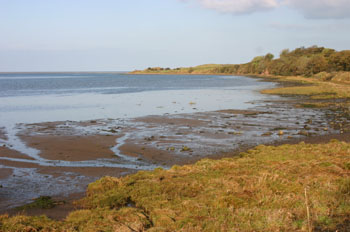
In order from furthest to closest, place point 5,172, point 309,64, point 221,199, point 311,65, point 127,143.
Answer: point 309,64
point 311,65
point 127,143
point 5,172
point 221,199

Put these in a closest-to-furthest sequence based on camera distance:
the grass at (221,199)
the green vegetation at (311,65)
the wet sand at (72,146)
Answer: the grass at (221,199) → the wet sand at (72,146) → the green vegetation at (311,65)

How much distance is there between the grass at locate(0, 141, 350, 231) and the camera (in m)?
6.54

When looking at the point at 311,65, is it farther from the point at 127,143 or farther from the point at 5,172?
the point at 5,172

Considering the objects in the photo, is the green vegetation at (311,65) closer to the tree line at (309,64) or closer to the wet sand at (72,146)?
the tree line at (309,64)

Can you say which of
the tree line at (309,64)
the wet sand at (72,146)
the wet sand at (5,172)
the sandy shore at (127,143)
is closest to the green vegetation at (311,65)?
the tree line at (309,64)

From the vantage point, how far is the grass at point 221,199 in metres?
6.54

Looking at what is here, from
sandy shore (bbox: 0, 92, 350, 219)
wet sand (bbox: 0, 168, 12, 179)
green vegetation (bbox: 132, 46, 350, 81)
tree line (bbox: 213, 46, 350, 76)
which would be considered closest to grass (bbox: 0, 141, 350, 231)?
sandy shore (bbox: 0, 92, 350, 219)

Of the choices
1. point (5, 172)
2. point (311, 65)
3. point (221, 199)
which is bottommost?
point (5, 172)

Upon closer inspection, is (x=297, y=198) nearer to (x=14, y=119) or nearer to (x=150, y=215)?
(x=150, y=215)

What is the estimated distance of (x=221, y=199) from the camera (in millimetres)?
7750

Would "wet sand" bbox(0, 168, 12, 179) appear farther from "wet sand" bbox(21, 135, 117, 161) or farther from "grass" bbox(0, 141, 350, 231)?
"grass" bbox(0, 141, 350, 231)

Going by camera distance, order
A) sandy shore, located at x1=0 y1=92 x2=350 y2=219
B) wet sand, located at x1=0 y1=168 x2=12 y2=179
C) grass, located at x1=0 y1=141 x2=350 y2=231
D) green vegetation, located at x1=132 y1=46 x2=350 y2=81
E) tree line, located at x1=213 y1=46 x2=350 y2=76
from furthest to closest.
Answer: tree line, located at x1=213 y1=46 x2=350 y2=76
green vegetation, located at x1=132 y1=46 x2=350 y2=81
wet sand, located at x1=0 y1=168 x2=12 y2=179
sandy shore, located at x1=0 y1=92 x2=350 y2=219
grass, located at x1=0 y1=141 x2=350 y2=231

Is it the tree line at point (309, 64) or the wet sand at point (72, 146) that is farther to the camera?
the tree line at point (309, 64)

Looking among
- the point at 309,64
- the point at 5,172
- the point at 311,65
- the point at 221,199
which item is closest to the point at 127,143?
the point at 5,172
